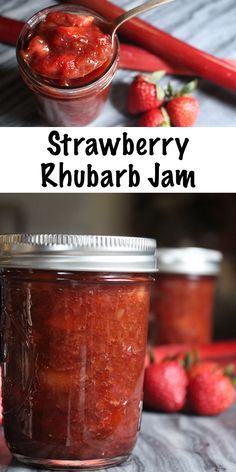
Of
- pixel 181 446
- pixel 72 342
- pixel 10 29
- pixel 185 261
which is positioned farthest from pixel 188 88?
pixel 185 261

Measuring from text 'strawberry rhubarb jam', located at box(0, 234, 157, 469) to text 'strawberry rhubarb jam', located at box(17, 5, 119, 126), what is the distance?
218 millimetres

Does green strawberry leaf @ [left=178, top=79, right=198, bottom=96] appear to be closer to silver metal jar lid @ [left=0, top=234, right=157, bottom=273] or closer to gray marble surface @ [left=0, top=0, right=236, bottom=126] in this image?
gray marble surface @ [left=0, top=0, right=236, bottom=126]

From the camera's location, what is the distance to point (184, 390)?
4.50 feet

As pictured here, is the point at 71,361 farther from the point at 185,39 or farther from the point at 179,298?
the point at 179,298

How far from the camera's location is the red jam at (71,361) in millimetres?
971

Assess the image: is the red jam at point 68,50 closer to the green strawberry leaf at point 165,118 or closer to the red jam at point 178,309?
the green strawberry leaf at point 165,118

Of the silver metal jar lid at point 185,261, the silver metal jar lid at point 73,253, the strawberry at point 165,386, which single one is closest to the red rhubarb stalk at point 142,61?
the silver metal jar lid at point 73,253

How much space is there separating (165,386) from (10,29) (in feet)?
2.29

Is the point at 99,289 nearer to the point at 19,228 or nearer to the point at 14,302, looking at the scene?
the point at 14,302

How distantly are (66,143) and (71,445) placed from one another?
0.45 metres

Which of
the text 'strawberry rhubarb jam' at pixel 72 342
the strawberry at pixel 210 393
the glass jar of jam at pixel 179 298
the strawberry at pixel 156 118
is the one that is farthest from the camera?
the glass jar of jam at pixel 179 298

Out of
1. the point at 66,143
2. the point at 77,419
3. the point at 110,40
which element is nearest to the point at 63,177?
the point at 66,143

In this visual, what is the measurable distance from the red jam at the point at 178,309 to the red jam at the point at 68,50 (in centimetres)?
87

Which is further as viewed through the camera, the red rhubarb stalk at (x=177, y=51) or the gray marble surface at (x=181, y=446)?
the red rhubarb stalk at (x=177, y=51)
